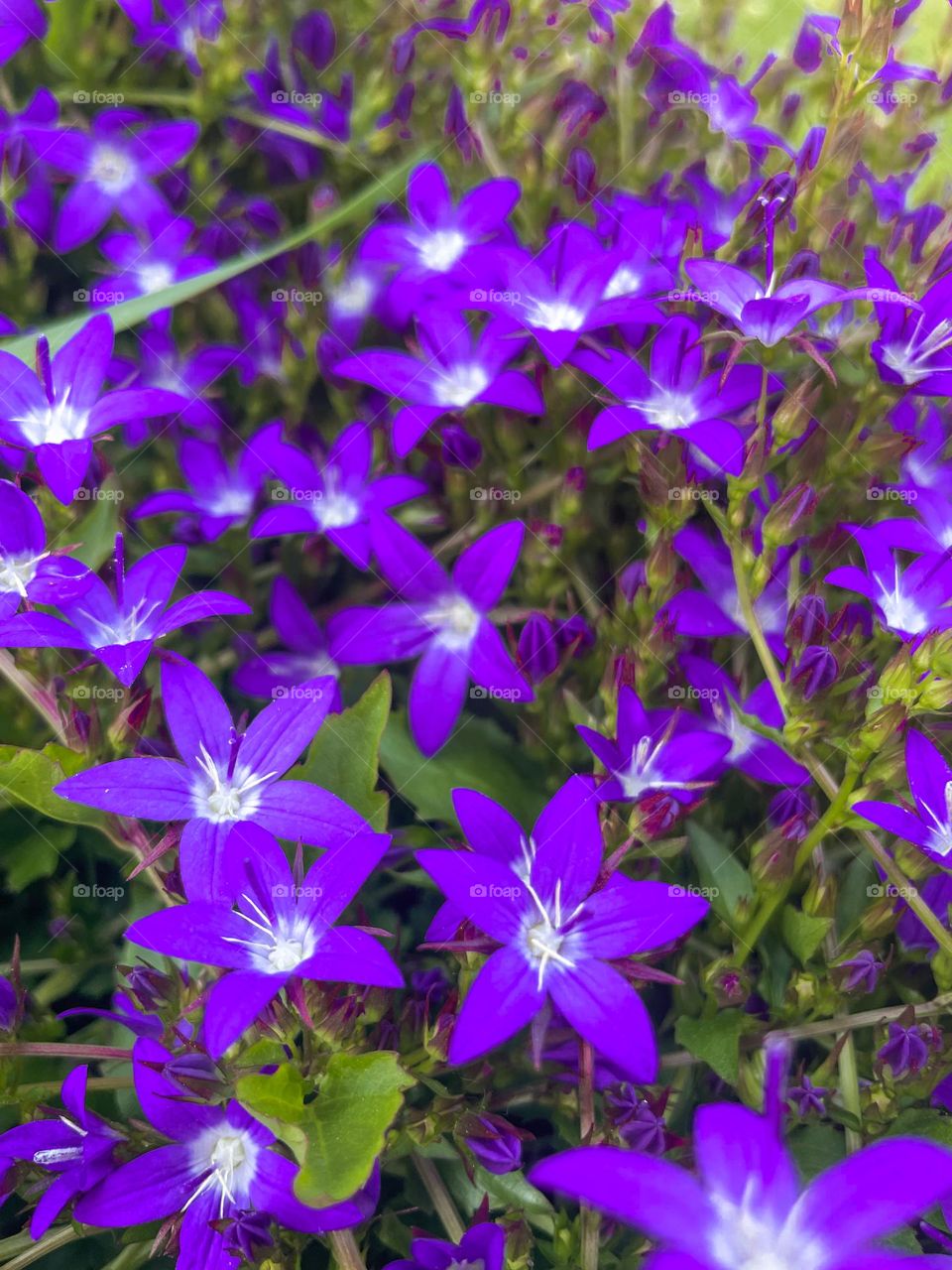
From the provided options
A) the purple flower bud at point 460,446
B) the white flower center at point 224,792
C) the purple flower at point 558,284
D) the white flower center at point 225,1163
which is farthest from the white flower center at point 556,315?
the white flower center at point 225,1163

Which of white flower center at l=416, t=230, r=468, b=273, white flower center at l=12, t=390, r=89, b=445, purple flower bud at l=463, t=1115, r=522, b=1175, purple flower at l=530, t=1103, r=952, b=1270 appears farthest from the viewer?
white flower center at l=416, t=230, r=468, b=273

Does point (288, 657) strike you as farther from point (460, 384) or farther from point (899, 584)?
point (899, 584)

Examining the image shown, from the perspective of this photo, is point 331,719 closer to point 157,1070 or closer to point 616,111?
point 157,1070

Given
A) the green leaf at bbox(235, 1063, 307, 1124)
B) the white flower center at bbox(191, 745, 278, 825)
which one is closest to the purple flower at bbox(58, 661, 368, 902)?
the white flower center at bbox(191, 745, 278, 825)

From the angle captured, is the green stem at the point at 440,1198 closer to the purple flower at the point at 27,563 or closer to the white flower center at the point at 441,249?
the purple flower at the point at 27,563

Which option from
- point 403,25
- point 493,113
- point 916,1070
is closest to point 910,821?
point 916,1070

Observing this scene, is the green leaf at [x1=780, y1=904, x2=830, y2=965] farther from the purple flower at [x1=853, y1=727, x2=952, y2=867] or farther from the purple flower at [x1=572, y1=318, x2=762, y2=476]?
the purple flower at [x1=572, y1=318, x2=762, y2=476]

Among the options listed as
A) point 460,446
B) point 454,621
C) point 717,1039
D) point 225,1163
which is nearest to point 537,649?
point 454,621
